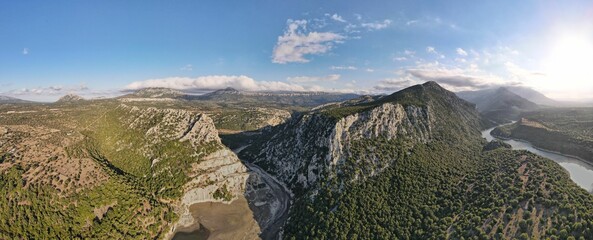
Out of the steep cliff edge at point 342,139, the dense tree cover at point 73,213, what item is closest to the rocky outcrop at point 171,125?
the steep cliff edge at point 342,139

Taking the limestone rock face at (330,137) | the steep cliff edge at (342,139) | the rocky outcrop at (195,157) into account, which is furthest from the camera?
the limestone rock face at (330,137)

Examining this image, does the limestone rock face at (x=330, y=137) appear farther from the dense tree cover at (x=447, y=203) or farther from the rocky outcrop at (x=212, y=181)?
the rocky outcrop at (x=212, y=181)

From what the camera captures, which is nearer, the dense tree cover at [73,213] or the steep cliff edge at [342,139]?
the dense tree cover at [73,213]

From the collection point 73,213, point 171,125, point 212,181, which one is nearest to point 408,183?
point 212,181

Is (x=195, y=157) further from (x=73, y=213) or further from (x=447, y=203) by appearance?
(x=447, y=203)

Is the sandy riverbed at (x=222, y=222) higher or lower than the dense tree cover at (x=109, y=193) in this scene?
lower

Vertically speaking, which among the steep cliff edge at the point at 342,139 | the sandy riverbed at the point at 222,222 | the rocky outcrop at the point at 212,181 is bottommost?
the sandy riverbed at the point at 222,222

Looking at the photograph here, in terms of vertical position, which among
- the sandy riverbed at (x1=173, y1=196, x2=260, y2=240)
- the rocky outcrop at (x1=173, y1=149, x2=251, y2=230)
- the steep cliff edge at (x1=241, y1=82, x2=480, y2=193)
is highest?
the steep cliff edge at (x1=241, y1=82, x2=480, y2=193)

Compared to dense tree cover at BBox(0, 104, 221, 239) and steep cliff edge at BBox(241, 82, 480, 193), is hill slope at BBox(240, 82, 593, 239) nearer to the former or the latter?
steep cliff edge at BBox(241, 82, 480, 193)

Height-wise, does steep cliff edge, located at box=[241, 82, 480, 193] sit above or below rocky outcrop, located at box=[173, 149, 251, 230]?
above

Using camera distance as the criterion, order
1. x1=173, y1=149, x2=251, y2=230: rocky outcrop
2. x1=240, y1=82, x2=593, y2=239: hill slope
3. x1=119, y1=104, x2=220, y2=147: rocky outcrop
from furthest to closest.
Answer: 1. x1=119, y1=104, x2=220, y2=147: rocky outcrop
2. x1=173, y1=149, x2=251, y2=230: rocky outcrop
3. x1=240, y1=82, x2=593, y2=239: hill slope

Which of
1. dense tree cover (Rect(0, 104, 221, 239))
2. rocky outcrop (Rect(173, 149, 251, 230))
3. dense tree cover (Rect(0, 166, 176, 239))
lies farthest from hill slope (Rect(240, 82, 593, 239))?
dense tree cover (Rect(0, 166, 176, 239))

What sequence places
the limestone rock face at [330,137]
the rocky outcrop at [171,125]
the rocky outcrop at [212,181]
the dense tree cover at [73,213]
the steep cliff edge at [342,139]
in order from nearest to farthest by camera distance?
the dense tree cover at [73,213] < the rocky outcrop at [212,181] < the steep cliff edge at [342,139] < the limestone rock face at [330,137] < the rocky outcrop at [171,125]
